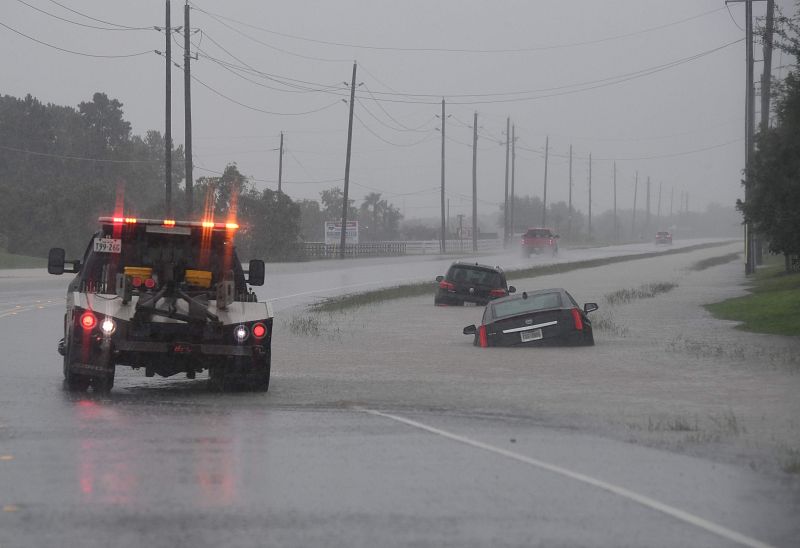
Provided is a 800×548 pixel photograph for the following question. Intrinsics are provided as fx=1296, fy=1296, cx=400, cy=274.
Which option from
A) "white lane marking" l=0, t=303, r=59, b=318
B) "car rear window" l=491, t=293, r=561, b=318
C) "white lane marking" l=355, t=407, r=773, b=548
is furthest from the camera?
"white lane marking" l=0, t=303, r=59, b=318

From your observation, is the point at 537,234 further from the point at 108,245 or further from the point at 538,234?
the point at 108,245

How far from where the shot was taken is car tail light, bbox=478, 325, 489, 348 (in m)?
22.8

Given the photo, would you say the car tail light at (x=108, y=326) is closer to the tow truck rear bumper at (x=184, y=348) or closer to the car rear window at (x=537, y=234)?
the tow truck rear bumper at (x=184, y=348)

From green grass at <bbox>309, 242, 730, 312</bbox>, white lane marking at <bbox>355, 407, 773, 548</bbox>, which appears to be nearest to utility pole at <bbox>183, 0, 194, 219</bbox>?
green grass at <bbox>309, 242, 730, 312</bbox>

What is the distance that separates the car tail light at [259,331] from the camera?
14.1m

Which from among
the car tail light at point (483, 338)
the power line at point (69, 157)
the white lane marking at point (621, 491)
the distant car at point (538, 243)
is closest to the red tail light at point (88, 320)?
the white lane marking at point (621, 491)

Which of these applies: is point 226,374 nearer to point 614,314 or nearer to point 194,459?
point 194,459

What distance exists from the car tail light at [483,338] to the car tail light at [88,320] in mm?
10192

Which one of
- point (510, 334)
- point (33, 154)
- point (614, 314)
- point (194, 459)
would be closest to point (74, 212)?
point (33, 154)

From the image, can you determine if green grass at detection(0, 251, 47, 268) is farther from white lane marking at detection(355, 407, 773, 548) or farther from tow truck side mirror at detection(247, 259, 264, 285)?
white lane marking at detection(355, 407, 773, 548)

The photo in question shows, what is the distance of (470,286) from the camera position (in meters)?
37.1

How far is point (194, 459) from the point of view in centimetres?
979

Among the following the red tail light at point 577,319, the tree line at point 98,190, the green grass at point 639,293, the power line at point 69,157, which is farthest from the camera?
Answer: the power line at point 69,157

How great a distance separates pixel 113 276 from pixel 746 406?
7.19 metres
